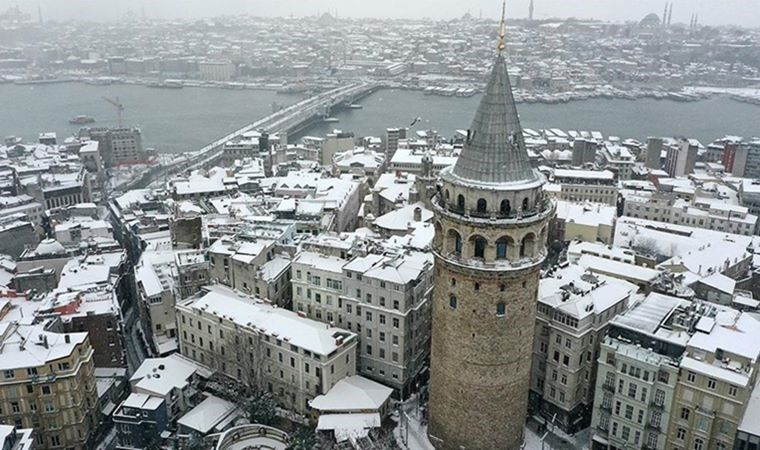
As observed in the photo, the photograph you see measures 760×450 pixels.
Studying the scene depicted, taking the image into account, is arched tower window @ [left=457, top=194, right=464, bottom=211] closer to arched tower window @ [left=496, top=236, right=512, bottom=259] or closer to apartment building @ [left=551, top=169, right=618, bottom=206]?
arched tower window @ [left=496, top=236, right=512, bottom=259]

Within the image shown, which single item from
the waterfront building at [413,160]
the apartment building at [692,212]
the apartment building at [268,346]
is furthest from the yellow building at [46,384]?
the apartment building at [692,212]

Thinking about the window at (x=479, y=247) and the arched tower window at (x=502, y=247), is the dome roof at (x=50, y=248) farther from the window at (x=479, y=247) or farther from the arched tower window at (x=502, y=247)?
the arched tower window at (x=502, y=247)

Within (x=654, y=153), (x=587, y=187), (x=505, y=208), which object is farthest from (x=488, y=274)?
(x=654, y=153)

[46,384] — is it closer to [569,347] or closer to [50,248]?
[50,248]

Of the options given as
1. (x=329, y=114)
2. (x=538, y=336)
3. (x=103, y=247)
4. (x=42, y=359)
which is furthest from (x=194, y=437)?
(x=329, y=114)

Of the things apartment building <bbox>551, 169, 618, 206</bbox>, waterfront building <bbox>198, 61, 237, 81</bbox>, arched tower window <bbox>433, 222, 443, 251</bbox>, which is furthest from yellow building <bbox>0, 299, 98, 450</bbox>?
waterfront building <bbox>198, 61, 237, 81</bbox>

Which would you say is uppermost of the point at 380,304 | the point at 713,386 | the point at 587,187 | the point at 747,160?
the point at 713,386
